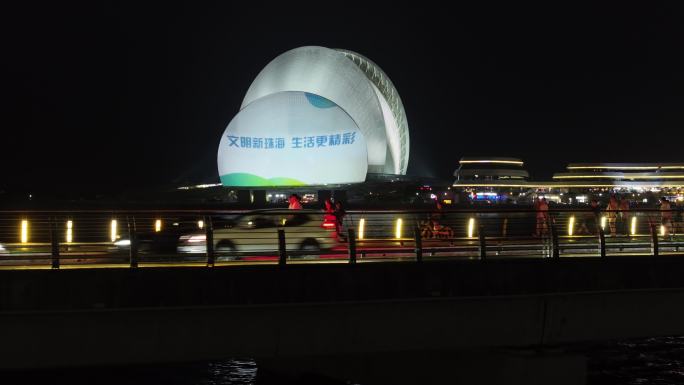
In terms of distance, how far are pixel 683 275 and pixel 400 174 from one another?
6519 centimetres

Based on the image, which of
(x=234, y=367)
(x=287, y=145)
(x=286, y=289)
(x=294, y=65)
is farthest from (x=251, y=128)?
(x=286, y=289)

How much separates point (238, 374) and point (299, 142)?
4876cm

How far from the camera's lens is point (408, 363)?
1166 cm

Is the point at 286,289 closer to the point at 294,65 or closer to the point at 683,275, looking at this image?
the point at 683,275

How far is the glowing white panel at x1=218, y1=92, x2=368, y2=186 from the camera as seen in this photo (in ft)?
205

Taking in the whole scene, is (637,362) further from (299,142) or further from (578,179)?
(578,179)

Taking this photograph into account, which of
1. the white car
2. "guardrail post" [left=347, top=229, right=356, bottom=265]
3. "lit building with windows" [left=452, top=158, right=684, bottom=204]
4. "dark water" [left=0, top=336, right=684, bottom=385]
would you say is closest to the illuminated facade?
the white car

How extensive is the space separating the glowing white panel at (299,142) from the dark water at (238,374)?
4755 centimetres

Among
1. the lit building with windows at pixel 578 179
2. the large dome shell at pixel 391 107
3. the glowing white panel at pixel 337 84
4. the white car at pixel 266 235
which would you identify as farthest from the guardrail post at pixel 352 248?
the lit building with windows at pixel 578 179

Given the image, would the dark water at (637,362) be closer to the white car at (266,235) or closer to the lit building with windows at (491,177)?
the white car at (266,235)

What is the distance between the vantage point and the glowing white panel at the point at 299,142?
6241 cm

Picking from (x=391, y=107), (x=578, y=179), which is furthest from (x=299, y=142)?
(x=578, y=179)

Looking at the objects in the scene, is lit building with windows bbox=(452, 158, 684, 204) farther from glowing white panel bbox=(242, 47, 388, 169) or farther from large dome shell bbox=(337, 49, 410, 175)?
glowing white panel bbox=(242, 47, 388, 169)

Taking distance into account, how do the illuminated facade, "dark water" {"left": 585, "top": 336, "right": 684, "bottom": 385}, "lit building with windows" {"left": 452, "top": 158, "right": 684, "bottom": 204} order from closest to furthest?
"dark water" {"left": 585, "top": 336, "right": 684, "bottom": 385}
the illuminated facade
"lit building with windows" {"left": 452, "top": 158, "right": 684, "bottom": 204}
